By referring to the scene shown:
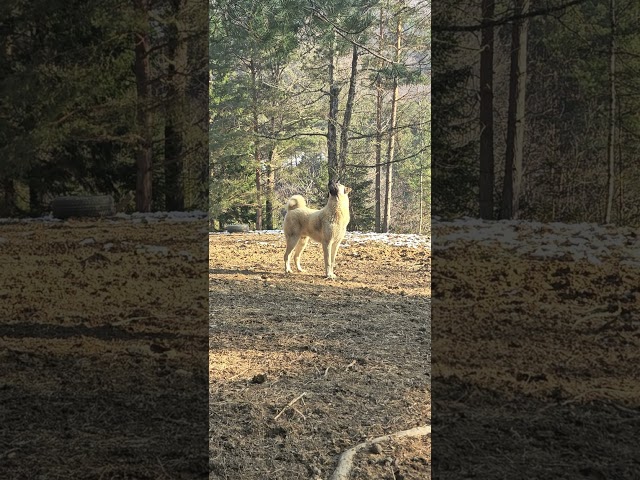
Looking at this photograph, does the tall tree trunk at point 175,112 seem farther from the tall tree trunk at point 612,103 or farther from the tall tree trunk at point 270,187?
the tall tree trunk at point 270,187

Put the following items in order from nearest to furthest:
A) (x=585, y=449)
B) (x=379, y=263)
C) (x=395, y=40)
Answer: (x=585, y=449) < (x=379, y=263) < (x=395, y=40)

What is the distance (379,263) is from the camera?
212 inches

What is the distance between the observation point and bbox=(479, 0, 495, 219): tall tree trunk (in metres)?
2.89

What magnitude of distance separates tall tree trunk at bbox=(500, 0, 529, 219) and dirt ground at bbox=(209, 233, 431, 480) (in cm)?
85

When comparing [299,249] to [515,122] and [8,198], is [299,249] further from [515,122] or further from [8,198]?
[8,198]

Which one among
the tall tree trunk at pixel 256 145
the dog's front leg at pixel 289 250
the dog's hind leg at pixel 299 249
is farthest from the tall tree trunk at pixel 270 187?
the dog's front leg at pixel 289 250

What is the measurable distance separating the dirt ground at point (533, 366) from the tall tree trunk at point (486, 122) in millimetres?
293

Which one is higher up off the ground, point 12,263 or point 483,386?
point 12,263

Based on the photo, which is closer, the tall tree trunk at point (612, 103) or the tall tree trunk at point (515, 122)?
the tall tree trunk at point (515, 122)

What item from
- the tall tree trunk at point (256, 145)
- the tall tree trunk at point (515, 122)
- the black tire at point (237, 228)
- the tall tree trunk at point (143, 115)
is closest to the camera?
the tall tree trunk at point (143, 115)

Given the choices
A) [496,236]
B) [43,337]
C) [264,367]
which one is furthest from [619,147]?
[43,337]

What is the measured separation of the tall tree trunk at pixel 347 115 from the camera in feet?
25.3

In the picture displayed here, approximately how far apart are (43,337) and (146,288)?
46 centimetres

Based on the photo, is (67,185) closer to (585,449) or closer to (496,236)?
(496,236)
